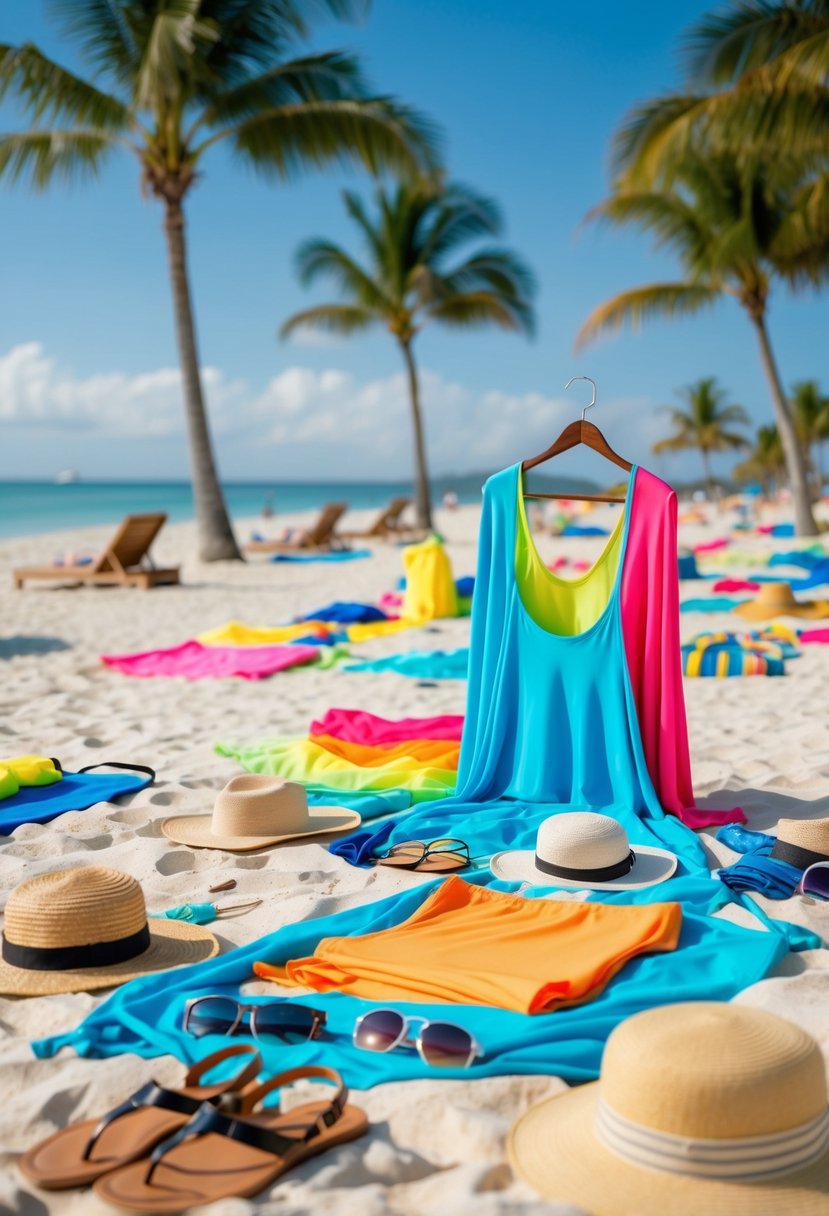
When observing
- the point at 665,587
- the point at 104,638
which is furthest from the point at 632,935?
the point at 104,638

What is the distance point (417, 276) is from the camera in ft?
66.5

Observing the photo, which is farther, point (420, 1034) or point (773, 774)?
point (773, 774)

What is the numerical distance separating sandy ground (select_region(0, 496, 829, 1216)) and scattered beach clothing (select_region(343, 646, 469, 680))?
170mm

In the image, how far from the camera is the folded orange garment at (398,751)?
14.5 feet

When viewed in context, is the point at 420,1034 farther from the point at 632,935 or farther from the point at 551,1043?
the point at 632,935

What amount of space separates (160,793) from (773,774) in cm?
245

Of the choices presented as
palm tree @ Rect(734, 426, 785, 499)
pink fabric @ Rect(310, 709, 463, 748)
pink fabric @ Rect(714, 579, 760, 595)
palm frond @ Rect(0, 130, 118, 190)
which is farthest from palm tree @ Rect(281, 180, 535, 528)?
palm tree @ Rect(734, 426, 785, 499)

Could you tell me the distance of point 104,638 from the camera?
28.5 ft

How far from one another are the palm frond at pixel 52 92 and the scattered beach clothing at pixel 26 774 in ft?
36.4

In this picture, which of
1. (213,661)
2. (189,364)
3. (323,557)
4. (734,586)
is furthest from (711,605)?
(323,557)

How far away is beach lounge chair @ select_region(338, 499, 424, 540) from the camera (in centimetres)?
2103

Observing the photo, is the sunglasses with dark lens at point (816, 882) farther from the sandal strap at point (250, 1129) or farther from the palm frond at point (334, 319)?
the palm frond at point (334, 319)

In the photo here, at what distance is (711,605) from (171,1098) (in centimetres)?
830

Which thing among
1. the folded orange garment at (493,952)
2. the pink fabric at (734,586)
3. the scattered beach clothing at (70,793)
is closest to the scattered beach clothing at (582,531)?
the pink fabric at (734,586)
